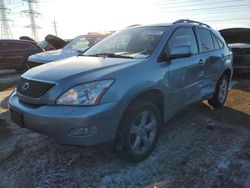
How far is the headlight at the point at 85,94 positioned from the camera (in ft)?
11.3

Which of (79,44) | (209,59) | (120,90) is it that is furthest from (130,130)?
(79,44)

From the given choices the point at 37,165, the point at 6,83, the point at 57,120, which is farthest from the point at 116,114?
the point at 6,83

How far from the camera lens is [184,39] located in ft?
16.8

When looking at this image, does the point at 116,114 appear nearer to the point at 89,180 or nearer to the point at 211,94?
the point at 89,180

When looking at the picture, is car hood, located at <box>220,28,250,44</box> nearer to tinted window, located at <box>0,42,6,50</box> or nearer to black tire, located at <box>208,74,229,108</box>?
black tire, located at <box>208,74,229,108</box>

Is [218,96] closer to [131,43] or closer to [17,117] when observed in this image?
[131,43]

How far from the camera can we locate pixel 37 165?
408cm

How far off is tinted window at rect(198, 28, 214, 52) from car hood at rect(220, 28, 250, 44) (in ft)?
16.8

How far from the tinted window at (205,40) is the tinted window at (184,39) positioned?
0.93ft

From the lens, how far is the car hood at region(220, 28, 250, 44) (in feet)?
35.0

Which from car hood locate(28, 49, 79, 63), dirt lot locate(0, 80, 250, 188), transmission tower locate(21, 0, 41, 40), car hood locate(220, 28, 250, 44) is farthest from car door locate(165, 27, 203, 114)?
transmission tower locate(21, 0, 41, 40)

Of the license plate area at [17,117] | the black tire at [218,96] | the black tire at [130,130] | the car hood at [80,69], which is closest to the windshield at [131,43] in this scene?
the car hood at [80,69]

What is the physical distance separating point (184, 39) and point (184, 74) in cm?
65

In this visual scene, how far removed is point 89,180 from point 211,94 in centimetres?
323
